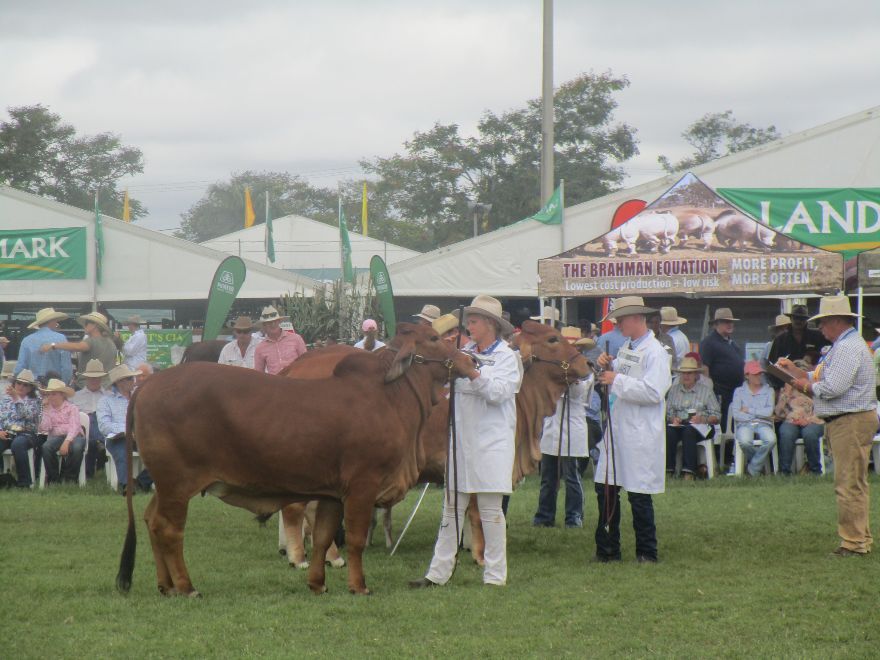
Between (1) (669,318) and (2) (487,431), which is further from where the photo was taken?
(1) (669,318)

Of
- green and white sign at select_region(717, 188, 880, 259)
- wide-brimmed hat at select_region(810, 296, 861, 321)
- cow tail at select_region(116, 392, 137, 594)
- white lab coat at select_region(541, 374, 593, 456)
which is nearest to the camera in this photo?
cow tail at select_region(116, 392, 137, 594)

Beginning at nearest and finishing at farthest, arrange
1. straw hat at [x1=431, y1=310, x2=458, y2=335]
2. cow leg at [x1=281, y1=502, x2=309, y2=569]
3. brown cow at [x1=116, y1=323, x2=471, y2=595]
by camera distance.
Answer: brown cow at [x1=116, y1=323, x2=471, y2=595]
cow leg at [x1=281, y1=502, x2=309, y2=569]
straw hat at [x1=431, y1=310, x2=458, y2=335]

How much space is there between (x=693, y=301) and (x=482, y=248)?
432 centimetres

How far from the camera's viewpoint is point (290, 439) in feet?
25.2

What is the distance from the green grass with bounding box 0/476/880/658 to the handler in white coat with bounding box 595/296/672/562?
1.01 feet

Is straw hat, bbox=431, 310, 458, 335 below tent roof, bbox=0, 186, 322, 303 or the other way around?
below

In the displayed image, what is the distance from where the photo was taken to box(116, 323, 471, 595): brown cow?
7602mm

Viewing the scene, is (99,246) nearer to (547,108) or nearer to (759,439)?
(547,108)

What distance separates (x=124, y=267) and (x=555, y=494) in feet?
52.2

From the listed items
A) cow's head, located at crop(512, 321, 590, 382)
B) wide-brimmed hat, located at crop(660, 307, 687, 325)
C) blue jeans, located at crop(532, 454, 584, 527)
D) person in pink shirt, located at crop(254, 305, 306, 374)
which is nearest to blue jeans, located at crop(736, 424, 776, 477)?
wide-brimmed hat, located at crop(660, 307, 687, 325)

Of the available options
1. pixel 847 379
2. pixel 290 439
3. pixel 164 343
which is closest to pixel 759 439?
pixel 847 379

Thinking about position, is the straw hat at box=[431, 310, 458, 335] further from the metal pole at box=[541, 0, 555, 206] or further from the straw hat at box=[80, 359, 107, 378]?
the metal pole at box=[541, 0, 555, 206]

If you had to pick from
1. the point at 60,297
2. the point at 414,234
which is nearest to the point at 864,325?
the point at 60,297

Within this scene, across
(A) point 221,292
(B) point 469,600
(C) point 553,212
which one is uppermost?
(C) point 553,212
